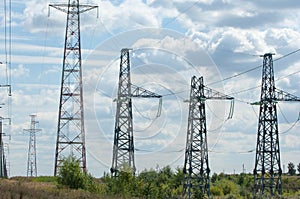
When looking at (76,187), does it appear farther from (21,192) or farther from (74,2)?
(21,192)

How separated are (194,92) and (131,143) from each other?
15.0 metres

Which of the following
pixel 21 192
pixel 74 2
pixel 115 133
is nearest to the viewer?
pixel 21 192

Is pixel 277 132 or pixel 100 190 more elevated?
pixel 277 132

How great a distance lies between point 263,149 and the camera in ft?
286

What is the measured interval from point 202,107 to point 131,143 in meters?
13.4

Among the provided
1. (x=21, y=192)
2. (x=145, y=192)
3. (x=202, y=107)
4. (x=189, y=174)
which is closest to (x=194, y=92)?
(x=202, y=107)

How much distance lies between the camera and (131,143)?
7656 cm

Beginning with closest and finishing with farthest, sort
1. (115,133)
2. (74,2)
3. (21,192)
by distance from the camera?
(21,192)
(74,2)
(115,133)

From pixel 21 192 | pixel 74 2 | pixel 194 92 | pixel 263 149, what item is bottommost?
pixel 21 192

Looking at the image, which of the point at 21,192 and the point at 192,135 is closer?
the point at 21,192

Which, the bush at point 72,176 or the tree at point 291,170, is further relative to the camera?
the tree at point 291,170

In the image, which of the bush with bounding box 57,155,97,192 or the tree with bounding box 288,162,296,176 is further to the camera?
the tree with bounding box 288,162,296,176

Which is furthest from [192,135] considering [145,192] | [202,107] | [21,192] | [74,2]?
[21,192]

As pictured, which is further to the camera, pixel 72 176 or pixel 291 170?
pixel 291 170
